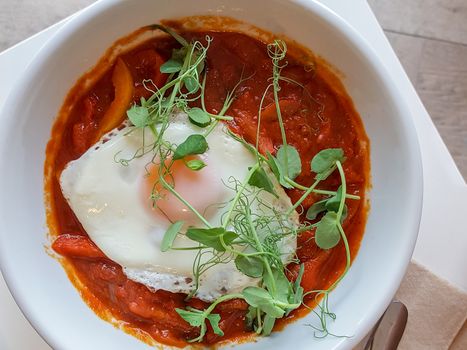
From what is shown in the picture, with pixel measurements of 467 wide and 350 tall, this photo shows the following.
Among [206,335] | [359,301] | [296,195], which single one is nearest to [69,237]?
[206,335]

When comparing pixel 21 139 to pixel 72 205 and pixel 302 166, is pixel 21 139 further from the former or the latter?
pixel 302 166

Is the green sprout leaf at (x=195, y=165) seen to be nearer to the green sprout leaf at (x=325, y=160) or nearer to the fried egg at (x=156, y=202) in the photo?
the fried egg at (x=156, y=202)

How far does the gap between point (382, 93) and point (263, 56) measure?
36 centimetres

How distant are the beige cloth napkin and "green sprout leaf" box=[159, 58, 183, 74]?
847mm

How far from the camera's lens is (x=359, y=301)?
1658 millimetres

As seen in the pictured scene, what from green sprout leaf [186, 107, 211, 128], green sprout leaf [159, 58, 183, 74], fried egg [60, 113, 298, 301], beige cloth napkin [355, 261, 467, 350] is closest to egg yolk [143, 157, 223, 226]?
fried egg [60, 113, 298, 301]

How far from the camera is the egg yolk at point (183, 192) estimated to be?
1750 mm

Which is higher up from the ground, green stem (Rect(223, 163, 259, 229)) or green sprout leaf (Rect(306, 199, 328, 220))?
green stem (Rect(223, 163, 259, 229))

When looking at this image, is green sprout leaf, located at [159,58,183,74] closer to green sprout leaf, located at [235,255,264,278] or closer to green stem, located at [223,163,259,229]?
green stem, located at [223,163,259,229]

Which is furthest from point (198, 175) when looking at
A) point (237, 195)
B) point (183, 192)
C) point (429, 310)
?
point (429, 310)

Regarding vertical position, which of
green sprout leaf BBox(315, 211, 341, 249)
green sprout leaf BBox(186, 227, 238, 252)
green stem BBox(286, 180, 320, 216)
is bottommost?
green sprout leaf BBox(315, 211, 341, 249)

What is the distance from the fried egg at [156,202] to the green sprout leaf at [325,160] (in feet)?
0.38

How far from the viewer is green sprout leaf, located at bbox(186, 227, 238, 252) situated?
5.19 ft

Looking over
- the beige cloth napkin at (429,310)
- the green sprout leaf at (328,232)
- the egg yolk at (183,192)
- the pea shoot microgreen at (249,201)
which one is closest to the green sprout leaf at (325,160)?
the pea shoot microgreen at (249,201)
